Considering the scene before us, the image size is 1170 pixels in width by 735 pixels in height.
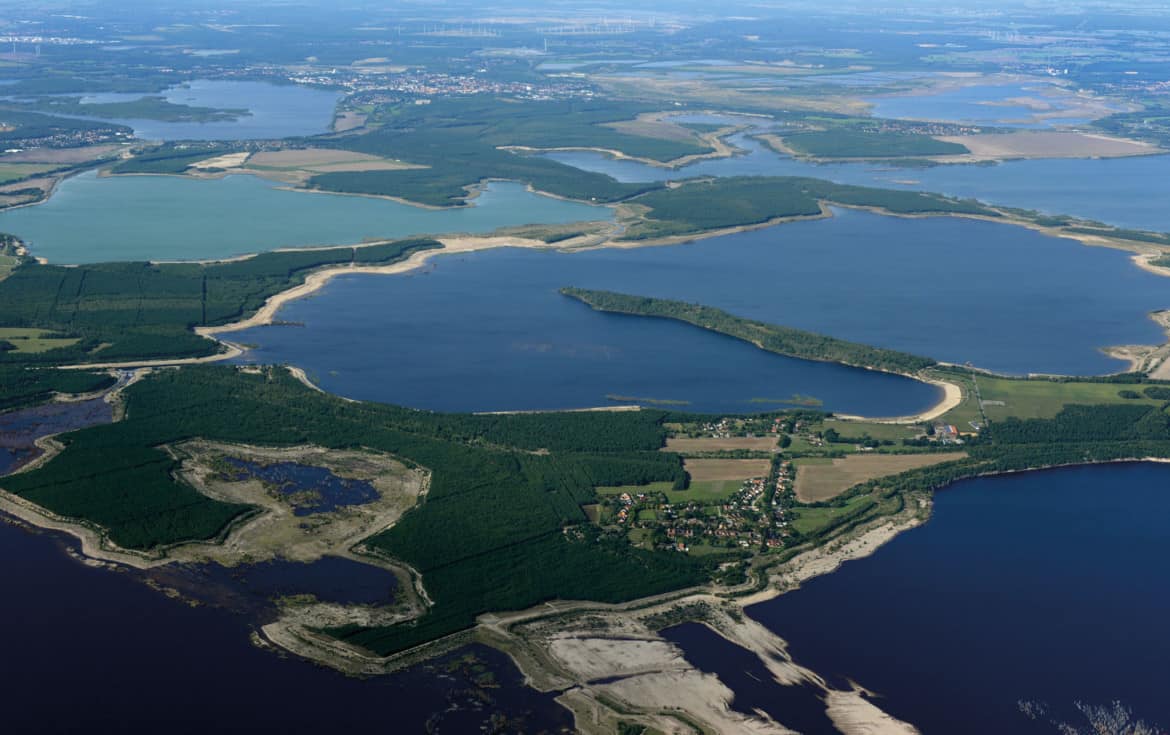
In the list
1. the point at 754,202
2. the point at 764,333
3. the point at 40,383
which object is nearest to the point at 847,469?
the point at 764,333

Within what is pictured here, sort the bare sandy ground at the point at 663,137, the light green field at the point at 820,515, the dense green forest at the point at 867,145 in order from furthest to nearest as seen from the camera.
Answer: the dense green forest at the point at 867,145, the bare sandy ground at the point at 663,137, the light green field at the point at 820,515

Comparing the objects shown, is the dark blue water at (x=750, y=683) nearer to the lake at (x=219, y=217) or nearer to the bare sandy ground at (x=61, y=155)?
the lake at (x=219, y=217)

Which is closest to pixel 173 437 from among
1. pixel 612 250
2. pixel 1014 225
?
pixel 612 250

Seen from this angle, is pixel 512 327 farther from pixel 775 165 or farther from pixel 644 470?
pixel 775 165

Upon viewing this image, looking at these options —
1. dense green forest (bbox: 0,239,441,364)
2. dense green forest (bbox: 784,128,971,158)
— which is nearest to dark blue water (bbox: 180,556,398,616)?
dense green forest (bbox: 0,239,441,364)

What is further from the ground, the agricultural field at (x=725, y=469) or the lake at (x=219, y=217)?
the lake at (x=219, y=217)

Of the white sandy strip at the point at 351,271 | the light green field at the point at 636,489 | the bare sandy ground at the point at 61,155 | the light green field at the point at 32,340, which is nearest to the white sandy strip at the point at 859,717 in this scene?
the light green field at the point at 636,489

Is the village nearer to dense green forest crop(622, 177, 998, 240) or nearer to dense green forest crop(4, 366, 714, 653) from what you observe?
dense green forest crop(4, 366, 714, 653)
